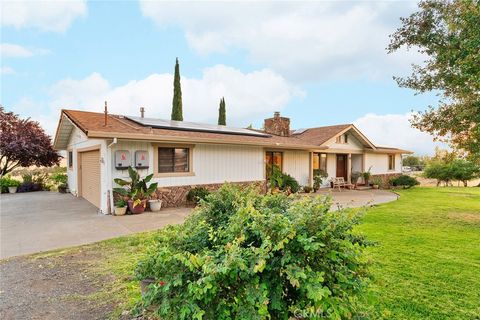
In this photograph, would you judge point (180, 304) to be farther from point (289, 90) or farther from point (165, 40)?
point (289, 90)

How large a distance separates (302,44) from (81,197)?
12962 mm

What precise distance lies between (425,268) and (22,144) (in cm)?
2019

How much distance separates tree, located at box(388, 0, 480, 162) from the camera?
264 inches

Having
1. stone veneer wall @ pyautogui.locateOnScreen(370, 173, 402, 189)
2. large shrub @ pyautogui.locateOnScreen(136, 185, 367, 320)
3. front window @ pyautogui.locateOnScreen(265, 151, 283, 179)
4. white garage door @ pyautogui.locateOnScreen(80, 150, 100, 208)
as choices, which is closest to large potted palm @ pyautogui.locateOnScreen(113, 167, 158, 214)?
white garage door @ pyautogui.locateOnScreen(80, 150, 100, 208)

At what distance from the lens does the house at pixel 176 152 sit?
31.4 ft

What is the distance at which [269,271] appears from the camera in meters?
2.08

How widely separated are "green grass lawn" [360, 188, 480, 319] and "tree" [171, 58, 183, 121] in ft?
66.4

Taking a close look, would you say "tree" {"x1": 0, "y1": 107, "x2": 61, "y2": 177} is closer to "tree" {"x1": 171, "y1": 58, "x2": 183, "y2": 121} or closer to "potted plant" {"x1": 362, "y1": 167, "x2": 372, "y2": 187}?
"tree" {"x1": 171, "y1": 58, "x2": 183, "y2": 121}

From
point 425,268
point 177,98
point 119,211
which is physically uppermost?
point 177,98

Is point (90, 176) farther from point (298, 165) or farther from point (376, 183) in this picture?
point (376, 183)

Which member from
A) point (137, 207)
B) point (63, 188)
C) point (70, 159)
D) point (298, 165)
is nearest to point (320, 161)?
point (298, 165)

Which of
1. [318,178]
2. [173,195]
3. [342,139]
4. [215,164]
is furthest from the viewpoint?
[342,139]

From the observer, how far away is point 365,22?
400 inches

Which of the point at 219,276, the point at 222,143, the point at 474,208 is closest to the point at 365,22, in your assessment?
the point at 222,143
